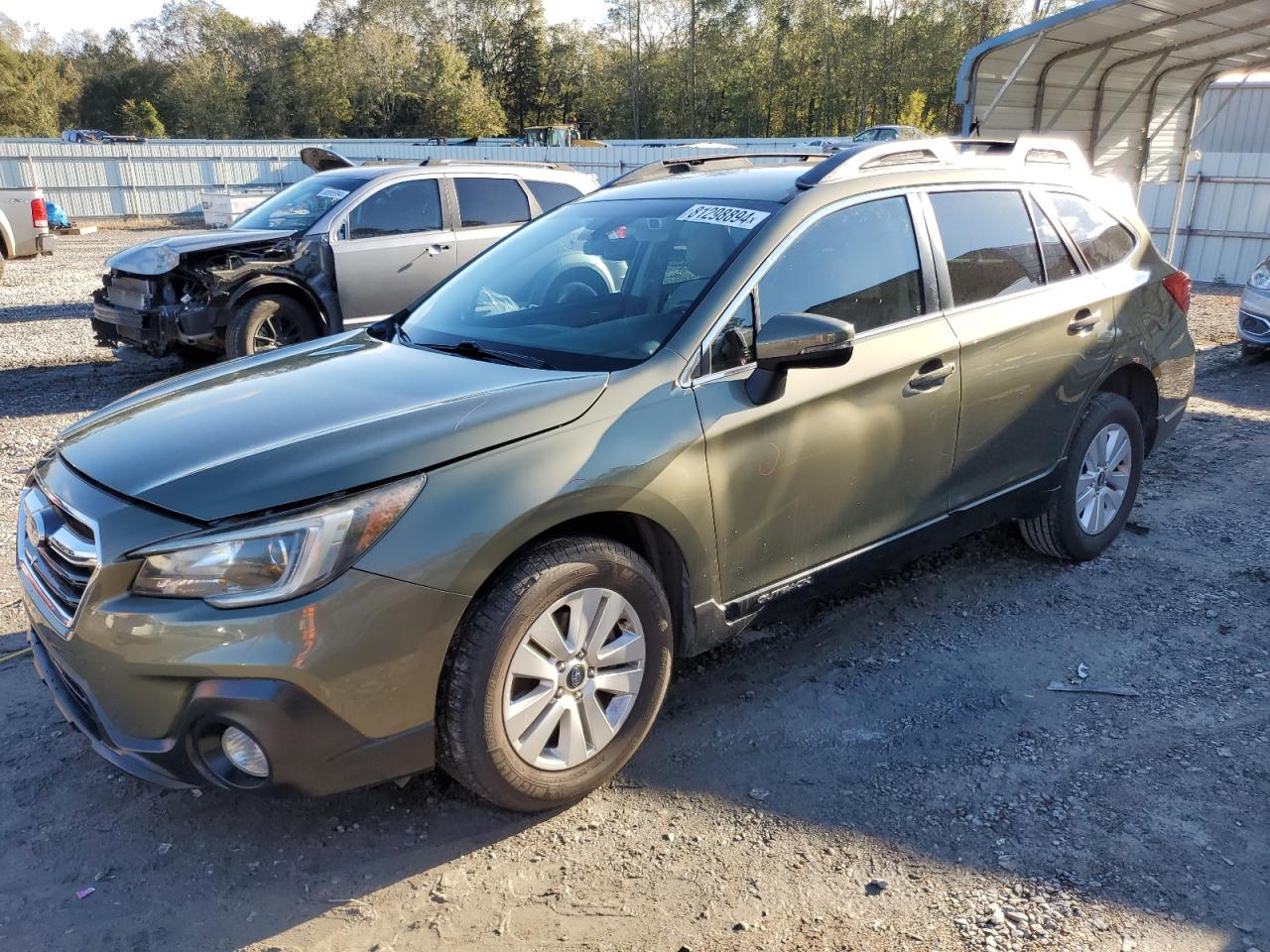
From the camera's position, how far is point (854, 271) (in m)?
3.45

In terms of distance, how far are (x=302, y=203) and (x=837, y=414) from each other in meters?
6.88

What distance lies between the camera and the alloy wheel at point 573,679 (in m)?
2.64

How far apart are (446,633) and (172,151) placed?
32360 mm

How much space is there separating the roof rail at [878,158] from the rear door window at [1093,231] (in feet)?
2.18

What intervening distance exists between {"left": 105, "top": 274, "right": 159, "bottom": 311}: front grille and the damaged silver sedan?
11mm

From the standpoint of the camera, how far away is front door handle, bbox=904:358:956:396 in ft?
11.5

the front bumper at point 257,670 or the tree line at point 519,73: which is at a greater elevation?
the tree line at point 519,73

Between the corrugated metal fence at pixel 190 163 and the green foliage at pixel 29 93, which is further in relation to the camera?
the green foliage at pixel 29 93

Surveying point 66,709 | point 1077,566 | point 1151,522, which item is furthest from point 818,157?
point 66,709

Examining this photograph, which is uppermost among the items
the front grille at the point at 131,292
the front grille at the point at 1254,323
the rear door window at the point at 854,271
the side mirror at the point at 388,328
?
the rear door window at the point at 854,271

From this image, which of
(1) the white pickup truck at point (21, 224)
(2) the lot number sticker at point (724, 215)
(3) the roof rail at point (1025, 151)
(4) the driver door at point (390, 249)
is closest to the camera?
(2) the lot number sticker at point (724, 215)

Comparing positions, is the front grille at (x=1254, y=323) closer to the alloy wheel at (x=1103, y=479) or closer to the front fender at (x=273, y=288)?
the alloy wheel at (x=1103, y=479)

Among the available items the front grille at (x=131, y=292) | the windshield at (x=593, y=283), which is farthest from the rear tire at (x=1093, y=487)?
the front grille at (x=131, y=292)

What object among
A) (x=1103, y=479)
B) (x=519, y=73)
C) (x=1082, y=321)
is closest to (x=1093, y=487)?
(x=1103, y=479)
